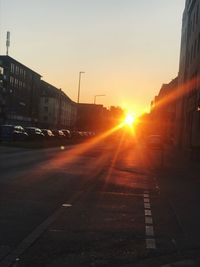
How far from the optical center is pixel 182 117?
70.4 meters

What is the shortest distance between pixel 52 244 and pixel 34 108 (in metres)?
135

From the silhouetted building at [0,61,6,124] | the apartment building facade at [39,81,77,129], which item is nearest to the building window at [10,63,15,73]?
the silhouetted building at [0,61,6,124]

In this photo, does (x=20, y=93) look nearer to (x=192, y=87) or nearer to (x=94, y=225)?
(x=192, y=87)

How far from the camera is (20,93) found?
12925 cm

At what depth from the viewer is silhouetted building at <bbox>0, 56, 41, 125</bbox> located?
11925 cm

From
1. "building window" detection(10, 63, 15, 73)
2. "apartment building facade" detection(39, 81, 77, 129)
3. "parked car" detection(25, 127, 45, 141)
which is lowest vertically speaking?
"parked car" detection(25, 127, 45, 141)

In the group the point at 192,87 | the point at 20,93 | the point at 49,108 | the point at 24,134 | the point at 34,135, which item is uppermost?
the point at 20,93

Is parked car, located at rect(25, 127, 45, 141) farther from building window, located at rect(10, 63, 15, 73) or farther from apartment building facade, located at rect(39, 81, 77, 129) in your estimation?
apartment building facade, located at rect(39, 81, 77, 129)

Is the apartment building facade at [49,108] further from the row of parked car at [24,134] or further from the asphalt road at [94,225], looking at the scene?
the asphalt road at [94,225]

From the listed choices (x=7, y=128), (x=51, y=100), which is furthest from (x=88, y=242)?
(x=51, y=100)

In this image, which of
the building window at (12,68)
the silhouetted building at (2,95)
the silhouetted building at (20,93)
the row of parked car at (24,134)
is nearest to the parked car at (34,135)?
the row of parked car at (24,134)

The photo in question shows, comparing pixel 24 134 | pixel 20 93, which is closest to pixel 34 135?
pixel 24 134

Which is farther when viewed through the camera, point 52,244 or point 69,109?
point 69,109

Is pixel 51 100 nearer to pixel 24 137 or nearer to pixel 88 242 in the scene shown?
pixel 24 137
